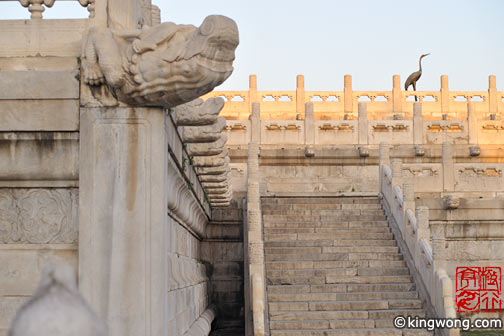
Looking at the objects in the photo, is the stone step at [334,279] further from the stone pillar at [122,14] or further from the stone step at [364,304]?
the stone pillar at [122,14]

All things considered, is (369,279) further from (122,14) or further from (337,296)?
(122,14)

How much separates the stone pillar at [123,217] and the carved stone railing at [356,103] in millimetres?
28266

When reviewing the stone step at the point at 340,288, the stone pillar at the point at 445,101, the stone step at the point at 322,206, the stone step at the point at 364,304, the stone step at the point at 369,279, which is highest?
the stone pillar at the point at 445,101

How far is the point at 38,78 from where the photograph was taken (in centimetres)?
570

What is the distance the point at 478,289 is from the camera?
16109 mm

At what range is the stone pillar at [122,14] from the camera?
577cm

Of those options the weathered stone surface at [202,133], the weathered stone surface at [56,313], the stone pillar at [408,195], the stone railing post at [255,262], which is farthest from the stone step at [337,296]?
the weathered stone surface at [56,313]

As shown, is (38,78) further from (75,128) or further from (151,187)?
(151,187)

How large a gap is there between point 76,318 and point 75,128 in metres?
3.64

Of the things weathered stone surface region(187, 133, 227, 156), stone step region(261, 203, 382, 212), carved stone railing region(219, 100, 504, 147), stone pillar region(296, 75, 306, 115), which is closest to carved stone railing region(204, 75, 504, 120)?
stone pillar region(296, 75, 306, 115)

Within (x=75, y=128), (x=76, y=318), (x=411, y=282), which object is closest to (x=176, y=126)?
(x=75, y=128)

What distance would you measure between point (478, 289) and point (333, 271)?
367 centimetres

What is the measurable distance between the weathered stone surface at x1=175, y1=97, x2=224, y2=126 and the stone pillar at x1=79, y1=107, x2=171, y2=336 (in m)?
1.22

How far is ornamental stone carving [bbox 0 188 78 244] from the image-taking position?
567cm
